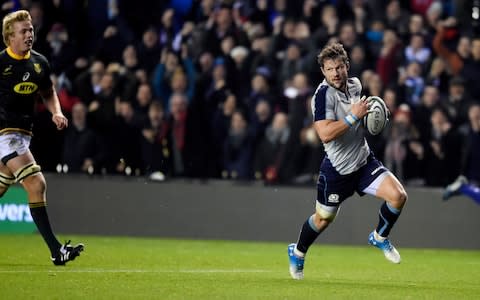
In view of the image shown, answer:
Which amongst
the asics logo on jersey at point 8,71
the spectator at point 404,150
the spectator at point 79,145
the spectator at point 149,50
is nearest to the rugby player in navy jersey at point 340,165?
the asics logo on jersey at point 8,71

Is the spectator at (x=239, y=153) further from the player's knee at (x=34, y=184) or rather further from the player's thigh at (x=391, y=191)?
the player's thigh at (x=391, y=191)

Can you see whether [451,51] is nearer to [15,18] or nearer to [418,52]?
[418,52]

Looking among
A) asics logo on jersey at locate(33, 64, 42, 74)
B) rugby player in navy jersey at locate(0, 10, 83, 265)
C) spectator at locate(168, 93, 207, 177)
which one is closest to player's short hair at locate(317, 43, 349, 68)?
rugby player in navy jersey at locate(0, 10, 83, 265)

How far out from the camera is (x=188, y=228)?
18.0 metres

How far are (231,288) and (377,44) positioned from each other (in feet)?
34.0

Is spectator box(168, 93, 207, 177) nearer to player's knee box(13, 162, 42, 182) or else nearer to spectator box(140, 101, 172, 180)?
spectator box(140, 101, 172, 180)

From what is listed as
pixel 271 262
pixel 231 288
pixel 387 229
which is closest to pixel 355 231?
pixel 271 262

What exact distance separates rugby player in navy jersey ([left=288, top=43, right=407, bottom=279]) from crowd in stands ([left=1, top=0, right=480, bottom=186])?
6.58 m

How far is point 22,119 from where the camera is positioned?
1205cm

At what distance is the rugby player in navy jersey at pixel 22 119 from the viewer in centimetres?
1188

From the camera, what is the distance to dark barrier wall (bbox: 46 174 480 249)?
17.7m

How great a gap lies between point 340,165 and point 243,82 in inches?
329

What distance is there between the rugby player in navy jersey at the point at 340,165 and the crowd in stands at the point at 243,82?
6.58 m

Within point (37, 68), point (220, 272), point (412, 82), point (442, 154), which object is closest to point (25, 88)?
point (37, 68)
